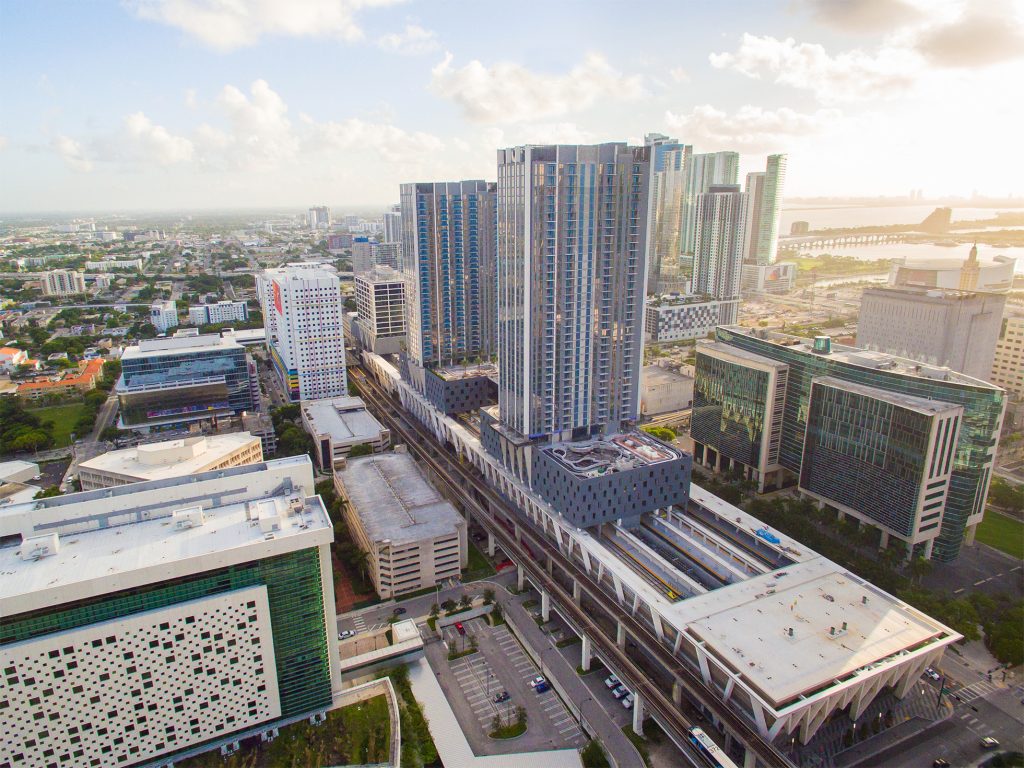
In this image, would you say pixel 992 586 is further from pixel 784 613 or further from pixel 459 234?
pixel 459 234

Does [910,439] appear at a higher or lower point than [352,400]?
higher

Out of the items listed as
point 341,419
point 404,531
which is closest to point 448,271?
point 341,419

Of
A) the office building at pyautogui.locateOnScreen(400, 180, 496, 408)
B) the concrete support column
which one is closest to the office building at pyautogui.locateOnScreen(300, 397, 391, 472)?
the office building at pyautogui.locateOnScreen(400, 180, 496, 408)

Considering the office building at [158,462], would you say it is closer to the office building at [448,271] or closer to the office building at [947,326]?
the office building at [448,271]

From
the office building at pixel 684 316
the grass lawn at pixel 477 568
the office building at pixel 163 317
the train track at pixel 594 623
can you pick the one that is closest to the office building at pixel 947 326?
the office building at pixel 684 316

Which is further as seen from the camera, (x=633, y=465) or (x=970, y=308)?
(x=970, y=308)

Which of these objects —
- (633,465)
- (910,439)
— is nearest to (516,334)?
(633,465)

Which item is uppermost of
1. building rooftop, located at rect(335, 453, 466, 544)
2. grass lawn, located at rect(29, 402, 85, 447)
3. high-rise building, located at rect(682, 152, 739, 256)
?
high-rise building, located at rect(682, 152, 739, 256)

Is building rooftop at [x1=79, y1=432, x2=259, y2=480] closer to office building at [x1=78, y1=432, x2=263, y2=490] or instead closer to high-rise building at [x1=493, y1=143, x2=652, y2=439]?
office building at [x1=78, y1=432, x2=263, y2=490]
